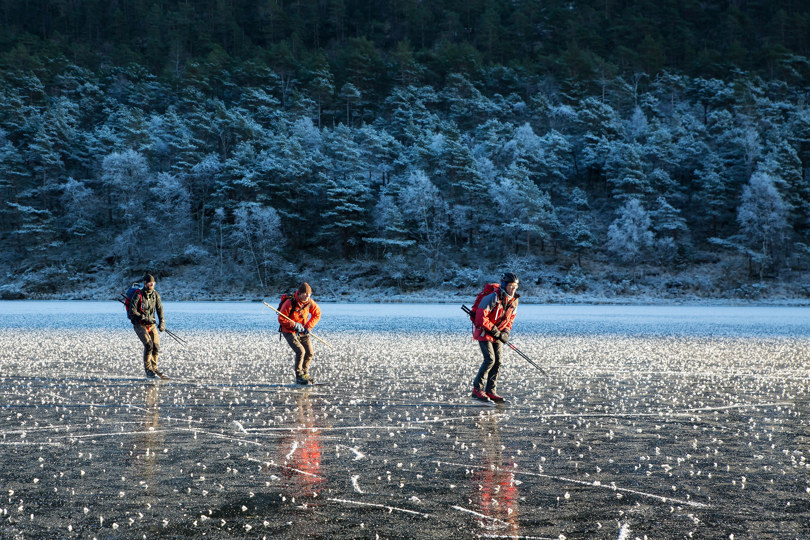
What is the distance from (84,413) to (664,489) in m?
8.24

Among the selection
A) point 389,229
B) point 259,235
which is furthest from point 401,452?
point 259,235

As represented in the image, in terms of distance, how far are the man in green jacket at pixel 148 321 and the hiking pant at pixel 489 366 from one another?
6.84m

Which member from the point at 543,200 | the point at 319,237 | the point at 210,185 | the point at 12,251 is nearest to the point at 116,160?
the point at 210,185

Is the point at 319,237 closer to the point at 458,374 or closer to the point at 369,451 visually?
the point at 458,374

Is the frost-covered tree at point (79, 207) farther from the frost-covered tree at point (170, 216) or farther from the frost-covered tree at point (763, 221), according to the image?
the frost-covered tree at point (763, 221)

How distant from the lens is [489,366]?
39.6 feet

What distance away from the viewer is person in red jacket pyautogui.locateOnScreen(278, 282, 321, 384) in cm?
1427

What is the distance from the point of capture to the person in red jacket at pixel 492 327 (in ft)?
39.0

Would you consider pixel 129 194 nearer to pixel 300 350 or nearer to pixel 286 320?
pixel 286 320

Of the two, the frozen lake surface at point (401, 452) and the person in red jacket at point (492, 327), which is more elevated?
the person in red jacket at point (492, 327)

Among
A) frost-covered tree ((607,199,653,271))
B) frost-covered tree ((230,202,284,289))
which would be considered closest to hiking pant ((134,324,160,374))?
frost-covered tree ((230,202,284,289))

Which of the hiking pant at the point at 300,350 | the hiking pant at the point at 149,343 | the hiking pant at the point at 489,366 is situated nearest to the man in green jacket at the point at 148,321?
the hiking pant at the point at 149,343

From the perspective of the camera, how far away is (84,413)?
10703 millimetres

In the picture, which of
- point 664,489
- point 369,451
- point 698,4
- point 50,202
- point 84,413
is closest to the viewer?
point 664,489
